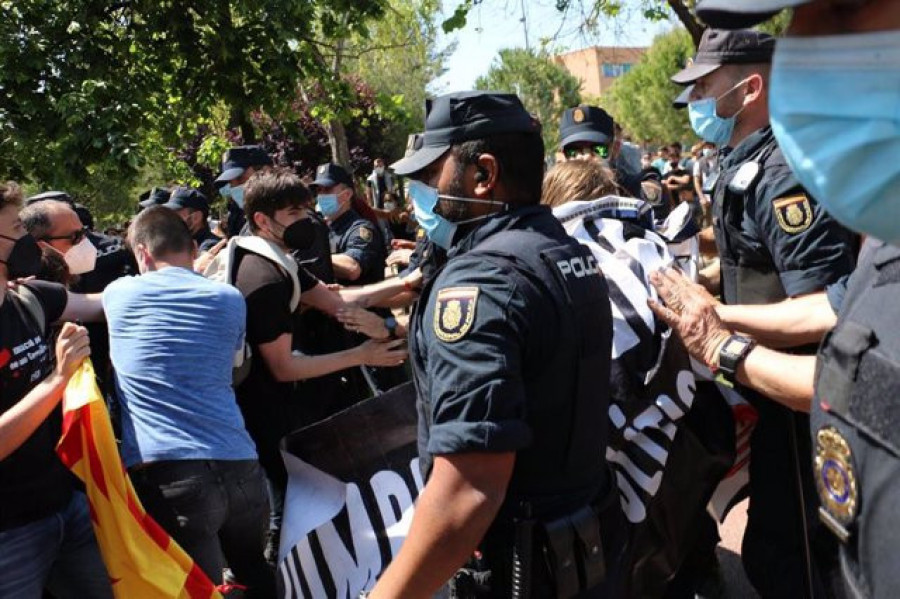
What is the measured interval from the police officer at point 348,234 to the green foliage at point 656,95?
46.4m

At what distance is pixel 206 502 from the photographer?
3.22 m

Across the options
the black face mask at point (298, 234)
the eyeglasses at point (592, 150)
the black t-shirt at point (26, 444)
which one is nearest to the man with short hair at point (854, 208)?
the black t-shirt at point (26, 444)

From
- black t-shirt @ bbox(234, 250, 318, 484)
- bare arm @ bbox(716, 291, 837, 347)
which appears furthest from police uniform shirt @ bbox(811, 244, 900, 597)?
black t-shirt @ bbox(234, 250, 318, 484)

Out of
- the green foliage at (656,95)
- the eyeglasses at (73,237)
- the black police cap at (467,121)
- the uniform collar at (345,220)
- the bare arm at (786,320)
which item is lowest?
the green foliage at (656,95)

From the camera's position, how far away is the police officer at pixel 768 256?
2920 mm

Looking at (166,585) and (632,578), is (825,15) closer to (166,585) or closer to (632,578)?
A: (632,578)

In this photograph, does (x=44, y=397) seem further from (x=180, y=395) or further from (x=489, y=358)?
(x=489, y=358)

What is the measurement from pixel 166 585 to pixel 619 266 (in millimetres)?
1904

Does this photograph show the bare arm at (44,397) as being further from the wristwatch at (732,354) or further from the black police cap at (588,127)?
the black police cap at (588,127)

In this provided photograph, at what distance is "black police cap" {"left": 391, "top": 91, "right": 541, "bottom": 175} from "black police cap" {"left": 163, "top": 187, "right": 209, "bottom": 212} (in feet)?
14.9

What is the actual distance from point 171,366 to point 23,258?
2.12ft

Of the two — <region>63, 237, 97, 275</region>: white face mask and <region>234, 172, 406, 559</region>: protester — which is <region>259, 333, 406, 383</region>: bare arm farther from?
<region>63, 237, 97, 275</region>: white face mask

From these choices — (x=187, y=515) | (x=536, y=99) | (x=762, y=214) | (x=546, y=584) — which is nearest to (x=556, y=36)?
(x=762, y=214)

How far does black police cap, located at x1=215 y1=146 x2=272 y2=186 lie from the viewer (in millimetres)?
6387
